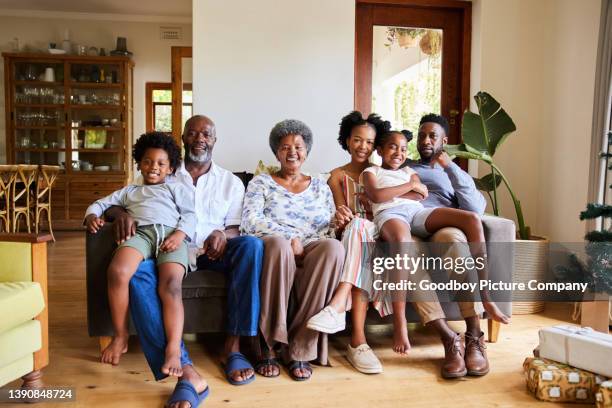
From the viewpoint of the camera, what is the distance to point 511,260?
8.13ft

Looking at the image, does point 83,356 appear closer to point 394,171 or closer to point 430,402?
point 430,402

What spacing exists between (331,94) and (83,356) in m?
2.36

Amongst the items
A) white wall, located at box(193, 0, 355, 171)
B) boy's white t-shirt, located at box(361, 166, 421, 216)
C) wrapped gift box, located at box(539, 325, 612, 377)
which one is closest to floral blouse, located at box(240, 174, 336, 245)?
boy's white t-shirt, located at box(361, 166, 421, 216)

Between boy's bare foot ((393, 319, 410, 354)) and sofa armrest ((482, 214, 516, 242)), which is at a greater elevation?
sofa armrest ((482, 214, 516, 242))

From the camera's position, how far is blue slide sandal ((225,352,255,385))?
209cm

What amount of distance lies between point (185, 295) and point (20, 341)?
67 cm

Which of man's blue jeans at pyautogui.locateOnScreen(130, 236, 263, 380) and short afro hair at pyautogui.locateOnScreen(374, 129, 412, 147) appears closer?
man's blue jeans at pyautogui.locateOnScreen(130, 236, 263, 380)

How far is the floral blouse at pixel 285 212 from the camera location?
2.42 metres

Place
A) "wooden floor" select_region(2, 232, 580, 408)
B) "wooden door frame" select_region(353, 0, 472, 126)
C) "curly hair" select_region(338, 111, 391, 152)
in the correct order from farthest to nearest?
"wooden door frame" select_region(353, 0, 472, 126) → "curly hair" select_region(338, 111, 391, 152) → "wooden floor" select_region(2, 232, 580, 408)

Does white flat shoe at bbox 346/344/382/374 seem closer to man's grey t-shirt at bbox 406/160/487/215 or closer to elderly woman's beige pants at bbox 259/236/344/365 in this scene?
elderly woman's beige pants at bbox 259/236/344/365

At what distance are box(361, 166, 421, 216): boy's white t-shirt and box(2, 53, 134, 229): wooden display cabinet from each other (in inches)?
201

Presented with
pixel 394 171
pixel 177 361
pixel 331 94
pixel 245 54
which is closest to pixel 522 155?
pixel 331 94

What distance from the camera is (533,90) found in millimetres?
3973

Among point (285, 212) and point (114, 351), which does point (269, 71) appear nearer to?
point (285, 212)
